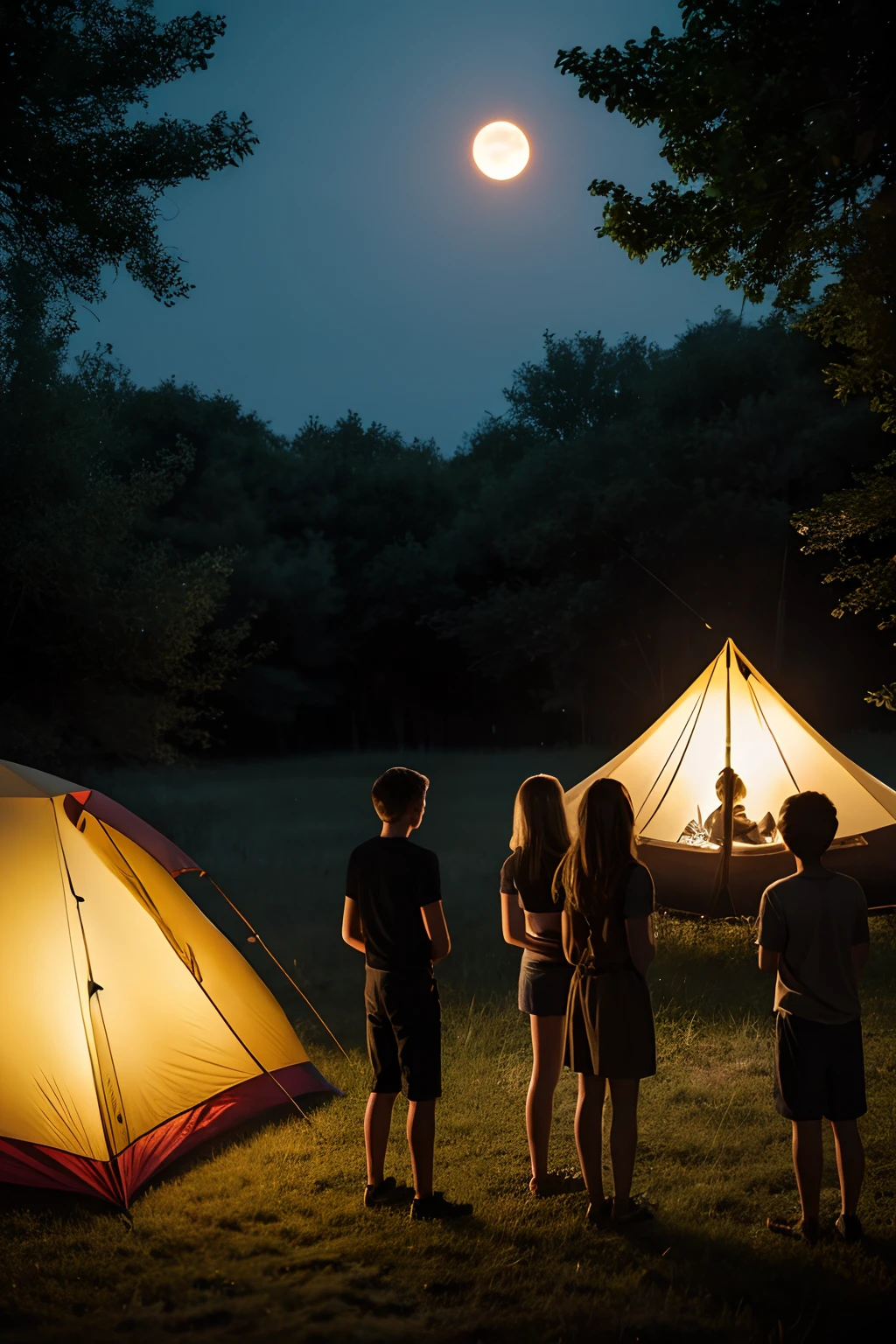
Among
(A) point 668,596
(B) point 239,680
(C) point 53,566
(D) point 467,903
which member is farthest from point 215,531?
(D) point 467,903

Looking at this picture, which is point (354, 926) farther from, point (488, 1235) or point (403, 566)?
point (403, 566)

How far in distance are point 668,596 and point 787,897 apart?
22.2m

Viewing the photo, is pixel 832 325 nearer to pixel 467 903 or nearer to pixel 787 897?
pixel 467 903

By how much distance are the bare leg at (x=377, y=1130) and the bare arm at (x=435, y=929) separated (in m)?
0.54

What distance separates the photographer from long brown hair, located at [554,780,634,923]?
11.4ft

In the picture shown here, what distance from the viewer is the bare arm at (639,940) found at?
345 centimetres

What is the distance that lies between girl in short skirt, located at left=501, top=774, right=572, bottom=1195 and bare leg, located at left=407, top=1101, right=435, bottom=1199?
40 cm

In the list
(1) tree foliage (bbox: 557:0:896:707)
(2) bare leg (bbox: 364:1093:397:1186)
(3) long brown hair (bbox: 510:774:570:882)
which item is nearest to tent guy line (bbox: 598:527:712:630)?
(1) tree foliage (bbox: 557:0:896:707)

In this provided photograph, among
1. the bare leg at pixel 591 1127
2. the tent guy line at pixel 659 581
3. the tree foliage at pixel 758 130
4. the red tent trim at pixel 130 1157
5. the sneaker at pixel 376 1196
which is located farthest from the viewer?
the tent guy line at pixel 659 581

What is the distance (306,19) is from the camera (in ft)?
309

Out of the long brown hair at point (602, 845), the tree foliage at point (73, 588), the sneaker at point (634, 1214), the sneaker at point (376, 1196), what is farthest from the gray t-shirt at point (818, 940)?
the tree foliage at point (73, 588)

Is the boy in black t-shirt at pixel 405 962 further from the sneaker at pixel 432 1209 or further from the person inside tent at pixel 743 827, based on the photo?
the person inside tent at pixel 743 827

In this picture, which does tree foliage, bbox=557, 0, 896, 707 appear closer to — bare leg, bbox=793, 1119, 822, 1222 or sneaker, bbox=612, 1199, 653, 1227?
bare leg, bbox=793, 1119, 822, 1222

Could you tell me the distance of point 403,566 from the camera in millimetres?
29312
